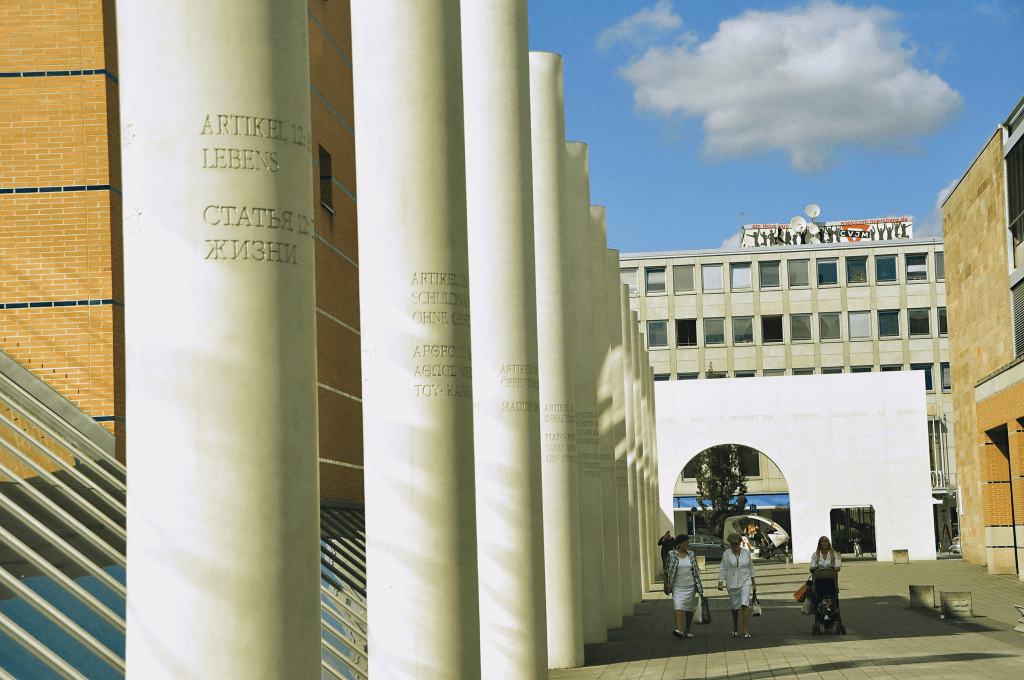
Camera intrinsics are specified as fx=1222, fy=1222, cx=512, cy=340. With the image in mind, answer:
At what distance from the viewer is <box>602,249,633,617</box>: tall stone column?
27.2 metres

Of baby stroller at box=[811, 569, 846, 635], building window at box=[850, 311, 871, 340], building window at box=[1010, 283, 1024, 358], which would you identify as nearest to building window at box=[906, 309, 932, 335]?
building window at box=[850, 311, 871, 340]

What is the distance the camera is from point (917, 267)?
8644 centimetres

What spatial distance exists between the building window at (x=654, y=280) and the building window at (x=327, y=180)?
66197 millimetres

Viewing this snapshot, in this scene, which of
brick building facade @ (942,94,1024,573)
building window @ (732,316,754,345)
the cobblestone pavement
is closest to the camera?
the cobblestone pavement

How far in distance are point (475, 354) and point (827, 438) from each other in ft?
143

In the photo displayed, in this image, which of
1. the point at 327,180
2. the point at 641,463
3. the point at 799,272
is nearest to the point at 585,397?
the point at 327,180

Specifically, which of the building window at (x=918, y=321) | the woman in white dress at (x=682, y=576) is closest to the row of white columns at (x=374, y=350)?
the woman in white dress at (x=682, y=576)

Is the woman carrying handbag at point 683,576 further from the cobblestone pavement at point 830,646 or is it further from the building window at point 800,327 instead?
the building window at point 800,327

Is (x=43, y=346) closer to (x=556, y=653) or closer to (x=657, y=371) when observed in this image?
(x=556, y=653)

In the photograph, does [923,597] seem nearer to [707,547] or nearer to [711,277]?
[707,547]

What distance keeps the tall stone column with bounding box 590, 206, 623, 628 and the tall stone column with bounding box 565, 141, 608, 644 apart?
126 centimetres

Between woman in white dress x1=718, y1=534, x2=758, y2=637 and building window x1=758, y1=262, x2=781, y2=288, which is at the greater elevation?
building window x1=758, y1=262, x2=781, y2=288

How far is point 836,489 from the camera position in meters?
54.8

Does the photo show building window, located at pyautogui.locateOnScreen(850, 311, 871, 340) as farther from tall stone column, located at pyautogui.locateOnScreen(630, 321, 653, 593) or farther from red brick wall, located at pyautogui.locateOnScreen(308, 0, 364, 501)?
red brick wall, located at pyautogui.locateOnScreen(308, 0, 364, 501)
